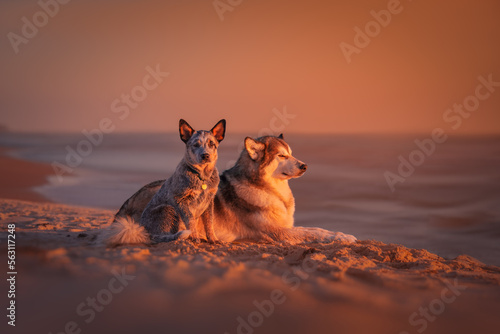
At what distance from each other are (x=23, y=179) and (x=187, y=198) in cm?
1638

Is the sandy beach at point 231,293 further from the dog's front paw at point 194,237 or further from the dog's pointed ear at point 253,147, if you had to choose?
the dog's pointed ear at point 253,147

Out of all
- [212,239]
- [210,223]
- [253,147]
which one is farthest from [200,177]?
[253,147]

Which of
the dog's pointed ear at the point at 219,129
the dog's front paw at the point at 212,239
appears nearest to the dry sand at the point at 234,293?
the dog's front paw at the point at 212,239

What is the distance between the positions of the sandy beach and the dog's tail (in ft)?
1.10

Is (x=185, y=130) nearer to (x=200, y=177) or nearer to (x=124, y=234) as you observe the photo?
(x=200, y=177)

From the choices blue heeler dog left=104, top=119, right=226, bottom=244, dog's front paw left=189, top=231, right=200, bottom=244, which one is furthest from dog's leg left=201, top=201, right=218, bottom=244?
dog's front paw left=189, top=231, right=200, bottom=244

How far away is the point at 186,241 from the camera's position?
559 cm

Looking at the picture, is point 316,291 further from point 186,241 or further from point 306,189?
point 306,189

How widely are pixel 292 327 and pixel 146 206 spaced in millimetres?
3551

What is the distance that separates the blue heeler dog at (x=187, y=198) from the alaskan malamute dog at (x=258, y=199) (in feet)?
2.24

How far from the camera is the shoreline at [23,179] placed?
15.0 meters

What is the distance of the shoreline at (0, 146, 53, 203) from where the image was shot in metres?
15.0

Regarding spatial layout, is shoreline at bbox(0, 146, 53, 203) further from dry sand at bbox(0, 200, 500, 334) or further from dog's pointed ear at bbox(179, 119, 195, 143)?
dry sand at bbox(0, 200, 500, 334)

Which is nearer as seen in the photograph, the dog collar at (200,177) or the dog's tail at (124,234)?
the dog's tail at (124,234)
